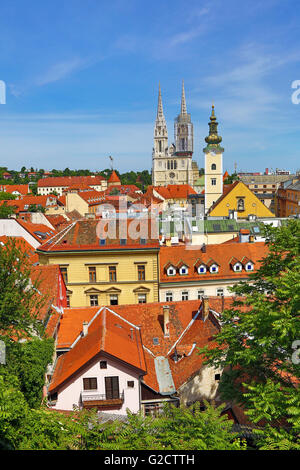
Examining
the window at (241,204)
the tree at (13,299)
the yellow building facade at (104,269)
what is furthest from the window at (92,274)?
the window at (241,204)

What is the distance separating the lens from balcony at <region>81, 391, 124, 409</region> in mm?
19547

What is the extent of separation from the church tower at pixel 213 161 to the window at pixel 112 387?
6025 cm

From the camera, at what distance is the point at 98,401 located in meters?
19.7

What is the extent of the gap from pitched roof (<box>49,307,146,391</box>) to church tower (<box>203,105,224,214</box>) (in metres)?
55.3

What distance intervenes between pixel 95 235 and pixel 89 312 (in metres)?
9.37

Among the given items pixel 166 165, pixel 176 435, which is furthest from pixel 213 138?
pixel 166 165

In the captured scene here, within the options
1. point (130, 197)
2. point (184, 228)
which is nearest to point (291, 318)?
point (184, 228)

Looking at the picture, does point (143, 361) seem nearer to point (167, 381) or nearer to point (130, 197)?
point (167, 381)

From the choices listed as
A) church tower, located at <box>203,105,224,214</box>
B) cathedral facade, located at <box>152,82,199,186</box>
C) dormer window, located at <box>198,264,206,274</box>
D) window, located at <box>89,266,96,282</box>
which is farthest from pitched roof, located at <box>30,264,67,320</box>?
cathedral facade, located at <box>152,82,199,186</box>

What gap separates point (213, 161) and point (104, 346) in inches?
2393

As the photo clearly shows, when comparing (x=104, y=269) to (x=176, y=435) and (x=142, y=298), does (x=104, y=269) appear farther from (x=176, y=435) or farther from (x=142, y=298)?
(x=176, y=435)

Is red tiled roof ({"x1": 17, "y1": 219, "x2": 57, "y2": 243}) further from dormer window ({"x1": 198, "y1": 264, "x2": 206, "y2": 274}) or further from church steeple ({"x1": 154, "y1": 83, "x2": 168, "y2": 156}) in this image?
church steeple ({"x1": 154, "y1": 83, "x2": 168, "y2": 156})

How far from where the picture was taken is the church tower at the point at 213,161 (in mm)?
74125

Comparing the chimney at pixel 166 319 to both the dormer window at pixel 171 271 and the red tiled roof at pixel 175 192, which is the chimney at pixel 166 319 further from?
the red tiled roof at pixel 175 192
